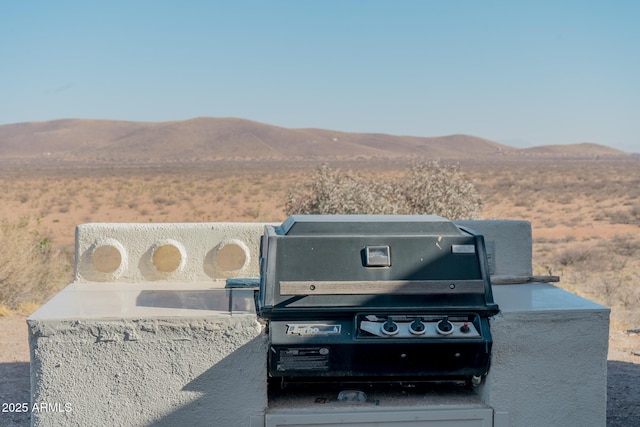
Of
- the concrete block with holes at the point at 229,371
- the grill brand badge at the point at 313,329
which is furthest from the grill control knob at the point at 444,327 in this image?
the grill brand badge at the point at 313,329

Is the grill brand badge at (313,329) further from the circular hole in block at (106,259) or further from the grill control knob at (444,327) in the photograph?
the circular hole in block at (106,259)

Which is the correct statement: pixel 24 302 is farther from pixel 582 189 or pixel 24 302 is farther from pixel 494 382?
pixel 582 189

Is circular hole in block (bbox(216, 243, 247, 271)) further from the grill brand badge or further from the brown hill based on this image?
the brown hill

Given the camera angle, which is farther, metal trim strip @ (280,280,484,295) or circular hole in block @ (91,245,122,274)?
circular hole in block @ (91,245,122,274)

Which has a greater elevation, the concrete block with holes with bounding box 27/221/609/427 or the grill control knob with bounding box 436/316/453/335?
the grill control knob with bounding box 436/316/453/335

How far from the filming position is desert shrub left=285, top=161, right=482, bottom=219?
1216cm

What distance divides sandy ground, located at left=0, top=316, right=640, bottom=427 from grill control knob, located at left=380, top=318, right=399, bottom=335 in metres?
1.14

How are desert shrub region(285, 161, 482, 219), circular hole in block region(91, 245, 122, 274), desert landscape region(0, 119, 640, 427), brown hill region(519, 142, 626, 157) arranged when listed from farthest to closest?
brown hill region(519, 142, 626, 157)
desert shrub region(285, 161, 482, 219)
desert landscape region(0, 119, 640, 427)
circular hole in block region(91, 245, 122, 274)

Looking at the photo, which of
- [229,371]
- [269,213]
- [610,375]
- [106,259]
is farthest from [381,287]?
[269,213]

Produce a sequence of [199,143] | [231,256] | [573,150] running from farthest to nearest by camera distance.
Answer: [573,150], [199,143], [231,256]

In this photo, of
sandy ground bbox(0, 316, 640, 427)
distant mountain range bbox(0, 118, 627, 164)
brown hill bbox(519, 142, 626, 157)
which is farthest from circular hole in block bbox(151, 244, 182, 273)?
brown hill bbox(519, 142, 626, 157)

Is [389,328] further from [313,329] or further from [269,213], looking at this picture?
[269,213]

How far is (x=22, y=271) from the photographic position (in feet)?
33.6

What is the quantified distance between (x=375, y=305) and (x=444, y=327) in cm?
37
